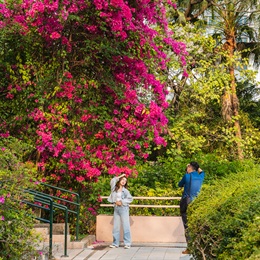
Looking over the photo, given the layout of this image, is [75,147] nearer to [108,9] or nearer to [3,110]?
[3,110]

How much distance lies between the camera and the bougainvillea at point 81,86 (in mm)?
17781

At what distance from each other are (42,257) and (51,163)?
18.5 ft

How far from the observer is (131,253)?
16312 millimetres

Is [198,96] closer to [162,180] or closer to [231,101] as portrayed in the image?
[231,101]

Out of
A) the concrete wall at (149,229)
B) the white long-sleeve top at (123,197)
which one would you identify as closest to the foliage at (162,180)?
the concrete wall at (149,229)

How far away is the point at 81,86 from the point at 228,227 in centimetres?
1021

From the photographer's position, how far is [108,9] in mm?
16984

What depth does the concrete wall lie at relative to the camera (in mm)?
18828

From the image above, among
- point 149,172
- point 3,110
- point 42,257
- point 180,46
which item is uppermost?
point 180,46

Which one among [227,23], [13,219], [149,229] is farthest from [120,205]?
[227,23]

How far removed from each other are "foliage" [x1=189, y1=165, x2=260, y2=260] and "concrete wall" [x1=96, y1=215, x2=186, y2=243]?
8379 millimetres

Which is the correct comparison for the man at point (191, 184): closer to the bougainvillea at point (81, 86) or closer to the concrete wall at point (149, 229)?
the bougainvillea at point (81, 86)

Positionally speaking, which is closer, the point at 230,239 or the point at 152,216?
the point at 230,239

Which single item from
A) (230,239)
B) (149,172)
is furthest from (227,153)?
(230,239)
